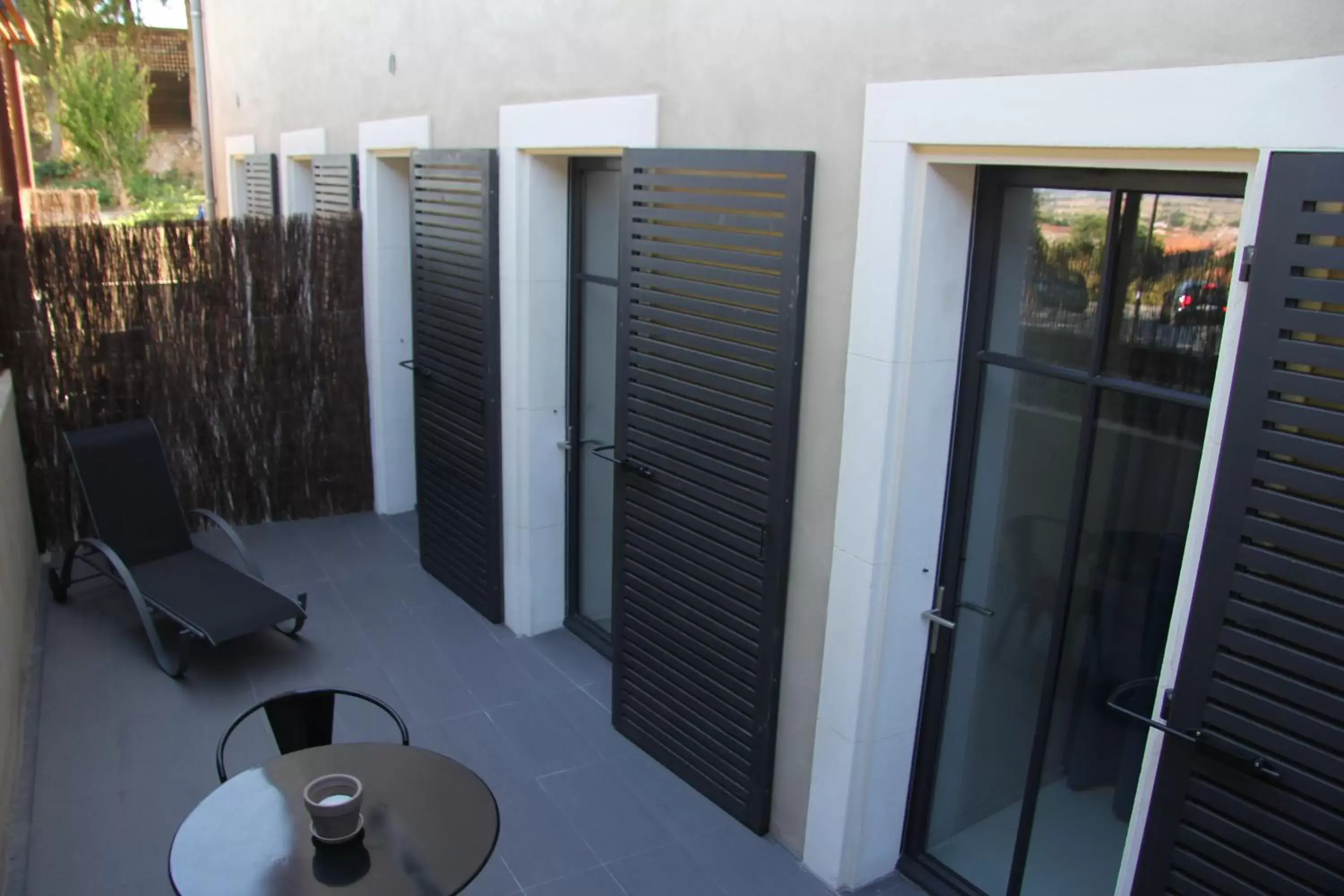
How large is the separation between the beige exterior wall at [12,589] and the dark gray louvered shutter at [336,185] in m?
2.59

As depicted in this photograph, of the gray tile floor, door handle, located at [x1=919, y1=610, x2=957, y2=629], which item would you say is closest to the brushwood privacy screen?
the gray tile floor

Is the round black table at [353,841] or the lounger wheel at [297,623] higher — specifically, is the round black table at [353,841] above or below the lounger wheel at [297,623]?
above

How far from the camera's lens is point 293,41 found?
348 inches

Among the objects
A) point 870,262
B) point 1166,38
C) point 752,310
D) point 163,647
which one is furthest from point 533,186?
point 1166,38

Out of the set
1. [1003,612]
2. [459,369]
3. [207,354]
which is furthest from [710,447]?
[207,354]

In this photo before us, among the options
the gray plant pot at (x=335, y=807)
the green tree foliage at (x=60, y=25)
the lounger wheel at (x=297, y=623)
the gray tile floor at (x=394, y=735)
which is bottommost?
the gray tile floor at (x=394, y=735)

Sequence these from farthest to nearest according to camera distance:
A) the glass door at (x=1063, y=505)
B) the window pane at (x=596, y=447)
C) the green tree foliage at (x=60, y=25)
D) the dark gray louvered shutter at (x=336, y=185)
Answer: the green tree foliage at (x=60, y=25) → the dark gray louvered shutter at (x=336, y=185) → the window pane at (x=596, y=447) → the glass door at (x=1063, y=505)

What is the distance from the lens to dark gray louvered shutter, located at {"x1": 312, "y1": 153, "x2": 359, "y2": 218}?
24.6 feet

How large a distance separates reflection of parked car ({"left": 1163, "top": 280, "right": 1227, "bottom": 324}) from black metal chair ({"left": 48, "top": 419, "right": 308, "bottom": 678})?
4373 mm

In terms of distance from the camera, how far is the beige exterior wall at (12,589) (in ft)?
13.0

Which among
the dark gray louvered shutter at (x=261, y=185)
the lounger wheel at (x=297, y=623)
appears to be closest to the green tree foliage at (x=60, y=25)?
the dark gray louvered shutter at (x=261, y=185)

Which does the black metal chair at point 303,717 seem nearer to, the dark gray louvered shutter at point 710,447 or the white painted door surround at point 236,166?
the dark gray louvered shutter at point 710,447

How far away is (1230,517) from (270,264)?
20.9 ft

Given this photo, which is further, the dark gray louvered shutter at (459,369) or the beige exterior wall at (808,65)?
the dark gray louvered shutter at (459,369)
